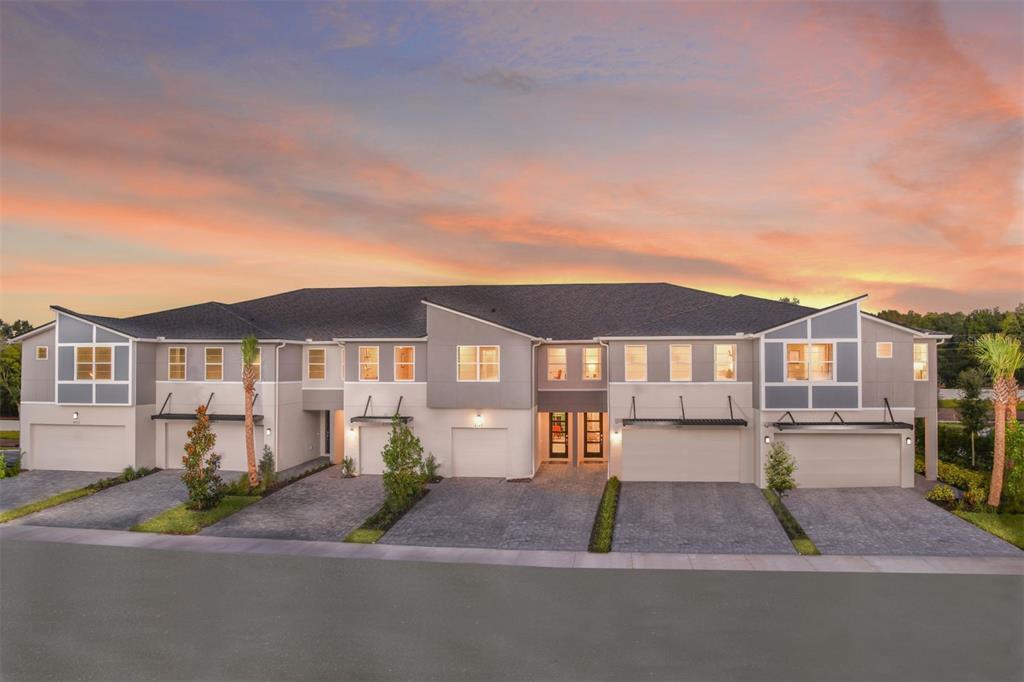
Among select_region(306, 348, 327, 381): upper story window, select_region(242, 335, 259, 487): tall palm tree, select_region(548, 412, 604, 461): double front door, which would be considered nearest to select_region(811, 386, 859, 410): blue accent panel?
select_region(548, 412, 604, 461): double front door

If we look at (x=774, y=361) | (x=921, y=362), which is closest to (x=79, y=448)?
(x=774, y=361)

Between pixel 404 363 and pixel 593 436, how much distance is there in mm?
9444

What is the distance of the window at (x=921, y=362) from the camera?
917 inches

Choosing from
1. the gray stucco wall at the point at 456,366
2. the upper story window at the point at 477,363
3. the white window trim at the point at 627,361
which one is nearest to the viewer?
the white window trim at the point at 627,361

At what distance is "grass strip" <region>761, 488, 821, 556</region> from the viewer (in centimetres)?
1551

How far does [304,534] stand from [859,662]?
549 inches

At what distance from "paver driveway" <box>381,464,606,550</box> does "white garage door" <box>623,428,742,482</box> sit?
1.83m

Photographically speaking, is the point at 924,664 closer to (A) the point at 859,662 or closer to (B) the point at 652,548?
(A) the point at 859,662

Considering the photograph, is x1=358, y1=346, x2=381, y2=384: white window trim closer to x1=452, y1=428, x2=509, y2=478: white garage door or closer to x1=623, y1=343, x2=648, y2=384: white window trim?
x1=452, y1=428, x2=509, y2=478: white garage door

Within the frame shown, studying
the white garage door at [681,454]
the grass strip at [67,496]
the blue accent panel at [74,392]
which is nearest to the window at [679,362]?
the white garage door at [681,454]

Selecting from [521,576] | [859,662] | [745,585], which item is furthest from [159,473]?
[859,662]

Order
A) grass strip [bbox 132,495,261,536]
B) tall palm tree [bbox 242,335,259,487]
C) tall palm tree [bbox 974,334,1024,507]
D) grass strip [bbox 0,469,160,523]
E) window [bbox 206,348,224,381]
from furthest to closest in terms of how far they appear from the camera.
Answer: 1. window [bbox 206,348,224,381]
2. tall palm tree [bbox 242,335,259,487]
3. grass strip [bbox 0,469,160,523]
4. tall palm tree [bbox 974,334,1024,507]
5. grass strip [bbox 132,495,261,536]

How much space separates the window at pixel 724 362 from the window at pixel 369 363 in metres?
13.7

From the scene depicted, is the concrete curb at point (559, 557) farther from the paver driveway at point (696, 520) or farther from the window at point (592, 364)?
the window at point (592, 364)
